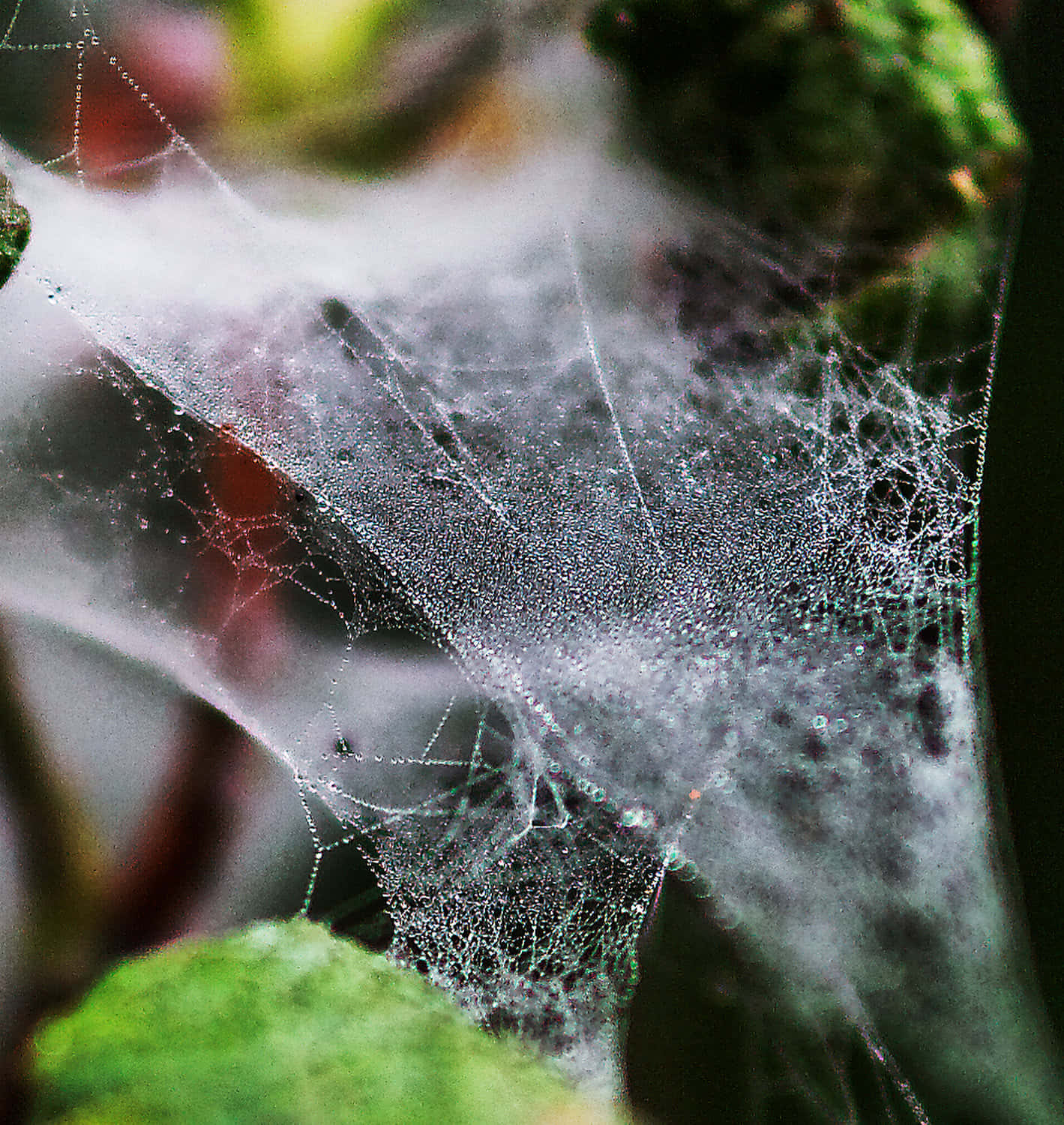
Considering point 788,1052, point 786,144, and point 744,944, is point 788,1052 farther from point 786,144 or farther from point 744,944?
point 786,144

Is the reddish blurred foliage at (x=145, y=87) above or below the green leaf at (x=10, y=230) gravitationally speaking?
above

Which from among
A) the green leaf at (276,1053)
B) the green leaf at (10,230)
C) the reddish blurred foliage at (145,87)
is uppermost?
the reddish blurred foliage at (145,87)

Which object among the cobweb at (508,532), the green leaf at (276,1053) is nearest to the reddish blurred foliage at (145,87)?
the cobweb at (508,532)

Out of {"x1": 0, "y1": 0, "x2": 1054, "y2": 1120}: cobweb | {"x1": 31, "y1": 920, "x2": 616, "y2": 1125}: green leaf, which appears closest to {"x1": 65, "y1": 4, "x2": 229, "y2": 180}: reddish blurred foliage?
{"x1": 0, "y1": 0, "x2": 1054, "y2": 1120}: cobweb

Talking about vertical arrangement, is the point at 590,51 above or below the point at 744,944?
above

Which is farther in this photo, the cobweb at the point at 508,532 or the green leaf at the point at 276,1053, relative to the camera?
the cobweb at the point at 508,532

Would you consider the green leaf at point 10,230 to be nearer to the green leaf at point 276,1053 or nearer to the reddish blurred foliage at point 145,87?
the reddish blurred foliage at point 145,87

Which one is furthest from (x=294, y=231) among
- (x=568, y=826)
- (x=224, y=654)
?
(x=568, y=826)
